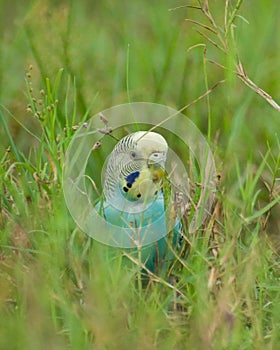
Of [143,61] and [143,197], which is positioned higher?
[143,61]

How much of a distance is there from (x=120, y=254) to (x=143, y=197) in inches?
4.6

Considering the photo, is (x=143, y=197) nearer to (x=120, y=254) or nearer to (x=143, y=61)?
(x=120, y=254)

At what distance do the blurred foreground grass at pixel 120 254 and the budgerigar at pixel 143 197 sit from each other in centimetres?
5

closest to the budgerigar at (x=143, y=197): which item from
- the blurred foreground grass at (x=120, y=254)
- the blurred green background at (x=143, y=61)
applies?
the blurred foreground grass at (x=120, y=254)

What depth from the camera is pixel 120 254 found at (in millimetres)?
1772

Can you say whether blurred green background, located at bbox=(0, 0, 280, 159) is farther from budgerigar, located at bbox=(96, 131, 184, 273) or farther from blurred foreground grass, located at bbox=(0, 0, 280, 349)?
budgerigar, located at bbox=(96, 131, 184, 273)

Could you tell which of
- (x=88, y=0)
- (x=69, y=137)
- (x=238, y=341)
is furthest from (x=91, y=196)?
(x=88, y=0)

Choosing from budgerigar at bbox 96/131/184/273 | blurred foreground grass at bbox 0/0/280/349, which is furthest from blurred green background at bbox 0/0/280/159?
budgerigar at bbox 96/131/184/273

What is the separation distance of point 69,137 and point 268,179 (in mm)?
528

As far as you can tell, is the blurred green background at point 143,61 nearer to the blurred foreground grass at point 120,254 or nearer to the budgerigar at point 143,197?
the blurred foreground grass at point 120,254

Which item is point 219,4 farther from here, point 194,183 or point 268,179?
point 194,183

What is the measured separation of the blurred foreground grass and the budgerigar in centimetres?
5

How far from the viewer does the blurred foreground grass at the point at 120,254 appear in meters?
1.61

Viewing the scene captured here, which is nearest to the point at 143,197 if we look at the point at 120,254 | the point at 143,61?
the point at 120,254
